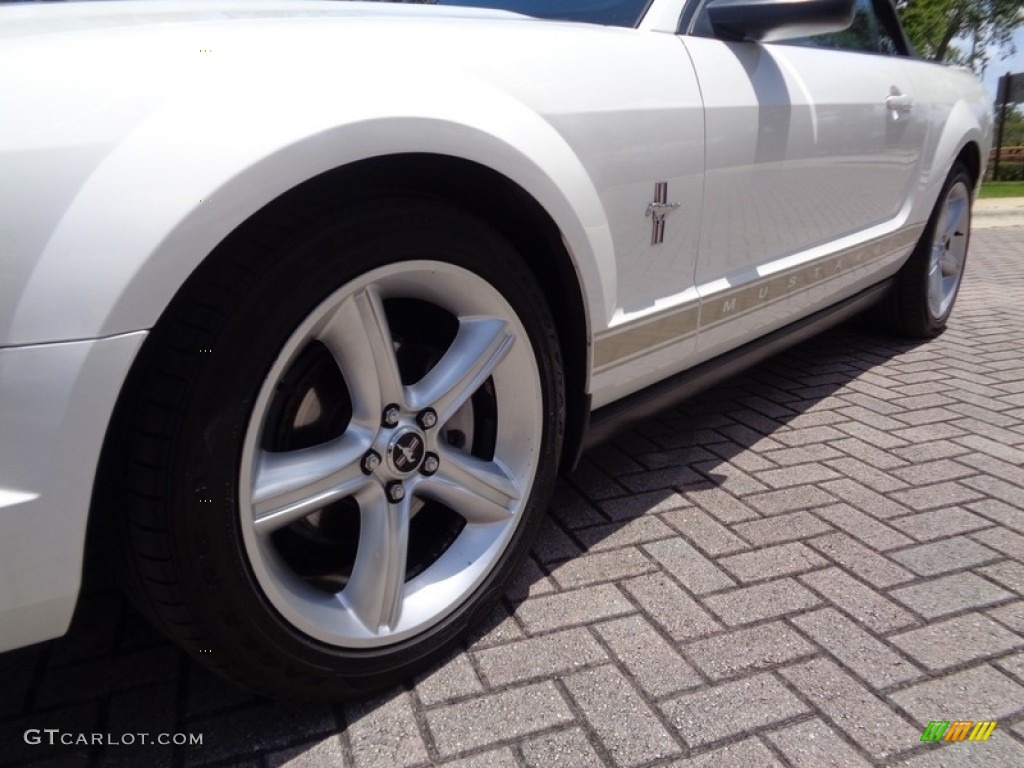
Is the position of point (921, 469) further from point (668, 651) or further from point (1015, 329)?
point (1015, 329)

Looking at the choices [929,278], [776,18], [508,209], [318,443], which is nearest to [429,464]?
[318,443]

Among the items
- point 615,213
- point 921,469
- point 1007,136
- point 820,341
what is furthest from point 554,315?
point 1007,136

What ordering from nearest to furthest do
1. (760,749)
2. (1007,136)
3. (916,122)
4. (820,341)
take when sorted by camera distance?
(760,749)
(916,122)
(820,341)
(1007,136)

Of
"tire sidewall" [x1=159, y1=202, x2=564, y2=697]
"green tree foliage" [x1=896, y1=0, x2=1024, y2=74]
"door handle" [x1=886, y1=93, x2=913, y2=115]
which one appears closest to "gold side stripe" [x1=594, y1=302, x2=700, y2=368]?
"tire sidewall" [x1=159, y1=202, x2=564, y2=697]

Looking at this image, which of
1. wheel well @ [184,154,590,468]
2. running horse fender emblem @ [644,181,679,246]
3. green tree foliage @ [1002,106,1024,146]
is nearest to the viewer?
wheel well @ [184,154,590,468]

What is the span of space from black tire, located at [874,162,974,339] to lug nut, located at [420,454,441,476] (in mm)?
3127

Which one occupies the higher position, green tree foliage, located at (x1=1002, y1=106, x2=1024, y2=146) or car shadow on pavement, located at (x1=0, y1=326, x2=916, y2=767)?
green tree foliage, located at (x1=1002, y1=106, x2=1024, y2=146)

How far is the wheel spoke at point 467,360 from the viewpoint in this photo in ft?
5.40

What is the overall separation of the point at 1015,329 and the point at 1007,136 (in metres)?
35.6

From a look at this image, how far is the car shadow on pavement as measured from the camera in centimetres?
148

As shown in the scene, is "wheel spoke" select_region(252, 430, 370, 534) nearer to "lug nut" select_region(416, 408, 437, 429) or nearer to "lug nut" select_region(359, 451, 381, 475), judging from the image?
"lug nut" select_region(359, 451, 381, 475)

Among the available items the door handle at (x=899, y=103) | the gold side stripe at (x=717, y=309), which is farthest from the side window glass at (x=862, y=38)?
the gold side stripe at (x=717, y=309)

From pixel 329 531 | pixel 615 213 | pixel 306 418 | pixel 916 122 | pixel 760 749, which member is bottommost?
pixel 760 749

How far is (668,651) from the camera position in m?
1.75
